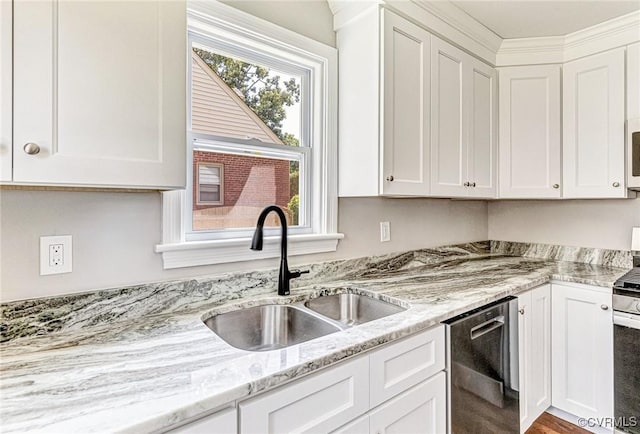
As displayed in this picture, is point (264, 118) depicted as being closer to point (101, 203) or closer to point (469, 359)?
point (101, 203)

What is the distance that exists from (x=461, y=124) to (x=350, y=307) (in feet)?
4.11

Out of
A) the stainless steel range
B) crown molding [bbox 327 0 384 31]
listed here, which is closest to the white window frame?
crown molding [bbox 327 0 384 31]

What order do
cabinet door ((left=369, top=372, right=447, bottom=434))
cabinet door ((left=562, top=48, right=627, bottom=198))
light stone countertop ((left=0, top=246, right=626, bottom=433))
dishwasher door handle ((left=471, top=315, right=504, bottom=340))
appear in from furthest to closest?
cabinet door ((left=562, top=48, right=627, bottom=198)) < dishwasher door handle ((left=471, top=315, right=504, bottom=340)) < cabinet door ((left=369, top=372, right=447, bottom=434)) < light stone countertop ((left=0, top=246, right=626, bottom=433))

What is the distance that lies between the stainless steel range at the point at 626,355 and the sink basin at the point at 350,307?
4.04 feet

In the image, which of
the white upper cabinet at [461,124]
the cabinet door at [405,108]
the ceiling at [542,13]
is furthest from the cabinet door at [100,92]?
Result: the ceiling at [542,13]

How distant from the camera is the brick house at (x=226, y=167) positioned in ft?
4.81

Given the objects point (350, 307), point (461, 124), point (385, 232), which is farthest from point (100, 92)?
point (461, 124)

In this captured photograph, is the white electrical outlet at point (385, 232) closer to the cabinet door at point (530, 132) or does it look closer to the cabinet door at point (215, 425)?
the cabinet door at point (530, 132)

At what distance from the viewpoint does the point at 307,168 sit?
1792 mm

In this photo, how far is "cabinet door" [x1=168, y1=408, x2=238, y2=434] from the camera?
730 mm

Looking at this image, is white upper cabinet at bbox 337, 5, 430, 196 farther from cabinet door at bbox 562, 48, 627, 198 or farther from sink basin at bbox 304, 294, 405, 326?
cabinet door at bbox 562, 48, 627, 198

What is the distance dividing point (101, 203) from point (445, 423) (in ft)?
4.98

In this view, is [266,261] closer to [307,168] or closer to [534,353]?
[307,168]

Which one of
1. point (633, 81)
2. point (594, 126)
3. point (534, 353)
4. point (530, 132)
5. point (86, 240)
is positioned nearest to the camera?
point (86, 240)
